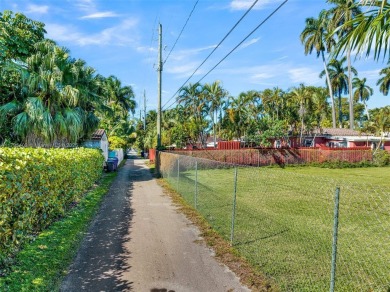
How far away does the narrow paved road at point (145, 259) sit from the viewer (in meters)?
4.20

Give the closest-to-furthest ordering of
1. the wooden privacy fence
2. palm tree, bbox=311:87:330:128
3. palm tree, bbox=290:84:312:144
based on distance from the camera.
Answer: the wooden privacy fence
palm tree, bbox=290:84:312:144
palm tree, bbox=311:87:330:128

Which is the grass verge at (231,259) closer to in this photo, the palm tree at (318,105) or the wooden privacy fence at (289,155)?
the wooden privacy fence at (289,155)

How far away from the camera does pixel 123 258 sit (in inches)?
202

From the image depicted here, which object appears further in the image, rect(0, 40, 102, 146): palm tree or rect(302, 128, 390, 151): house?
rect(302, 128, 390, 151): house

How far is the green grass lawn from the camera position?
4195mm

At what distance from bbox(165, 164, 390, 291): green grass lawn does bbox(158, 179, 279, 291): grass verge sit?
148 mm

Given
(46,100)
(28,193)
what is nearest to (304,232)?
(28,193)

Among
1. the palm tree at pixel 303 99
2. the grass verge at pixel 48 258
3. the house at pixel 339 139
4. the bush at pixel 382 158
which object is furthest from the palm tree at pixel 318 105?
the grass verge at pixel 48 258

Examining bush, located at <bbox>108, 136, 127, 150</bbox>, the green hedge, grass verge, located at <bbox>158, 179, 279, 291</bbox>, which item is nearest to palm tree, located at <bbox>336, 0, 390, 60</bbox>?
grass verge, located at <bbox>158, 179, 279, 291</bbox>

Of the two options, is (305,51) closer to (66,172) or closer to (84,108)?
(84,108)

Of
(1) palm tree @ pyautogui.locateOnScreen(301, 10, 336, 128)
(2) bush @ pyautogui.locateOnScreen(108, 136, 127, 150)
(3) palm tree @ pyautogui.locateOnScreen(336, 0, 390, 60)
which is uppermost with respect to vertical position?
(1) palm tree @ pyautogui.locateOnScreen(301, 10, 336, 128)

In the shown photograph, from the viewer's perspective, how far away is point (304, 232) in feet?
21.6

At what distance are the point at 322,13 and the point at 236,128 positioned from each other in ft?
82.0

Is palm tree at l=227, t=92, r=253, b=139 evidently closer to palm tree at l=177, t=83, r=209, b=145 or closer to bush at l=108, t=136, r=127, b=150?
palm tree at l=177, t=83, r=209, b=145
